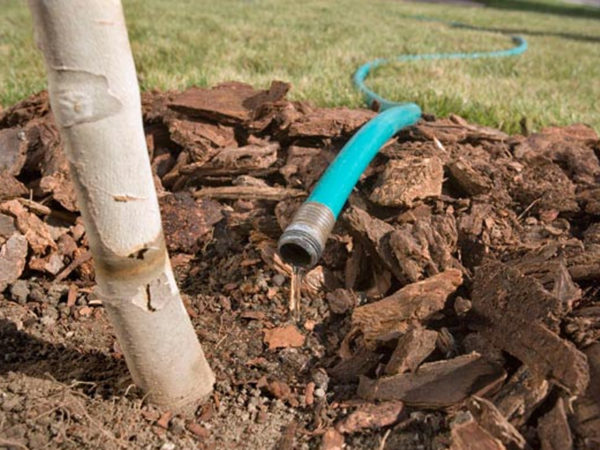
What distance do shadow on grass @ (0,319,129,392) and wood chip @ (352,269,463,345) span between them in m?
0.79

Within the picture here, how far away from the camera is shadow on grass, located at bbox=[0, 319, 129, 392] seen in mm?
1822

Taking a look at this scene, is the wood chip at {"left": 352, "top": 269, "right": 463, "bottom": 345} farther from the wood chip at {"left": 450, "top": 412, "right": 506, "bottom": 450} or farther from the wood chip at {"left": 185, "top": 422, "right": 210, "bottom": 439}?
the wood chip at {"left": 185, "top": 422, "right": 210, "bottom": 439}

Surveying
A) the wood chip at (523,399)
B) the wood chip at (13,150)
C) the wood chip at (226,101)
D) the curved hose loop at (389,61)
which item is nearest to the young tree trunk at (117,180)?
the wood chip at (523,399)

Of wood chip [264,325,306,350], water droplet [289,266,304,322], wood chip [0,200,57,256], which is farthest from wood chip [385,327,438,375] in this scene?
wood chip [0,200,57,256]

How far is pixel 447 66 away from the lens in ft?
18.9

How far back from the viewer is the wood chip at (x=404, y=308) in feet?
6.28

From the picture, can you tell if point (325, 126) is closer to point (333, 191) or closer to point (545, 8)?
point (333, 191)

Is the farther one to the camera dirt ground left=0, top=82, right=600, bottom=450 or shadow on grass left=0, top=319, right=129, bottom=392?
shadow on grass left=0, top=319, right=129, bottom=392

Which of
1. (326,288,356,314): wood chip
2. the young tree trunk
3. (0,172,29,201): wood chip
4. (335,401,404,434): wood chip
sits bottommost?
(326,288,356,314): wood chip

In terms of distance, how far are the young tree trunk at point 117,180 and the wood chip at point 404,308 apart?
59 centimetres

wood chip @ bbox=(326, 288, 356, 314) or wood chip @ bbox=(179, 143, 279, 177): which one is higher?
wood chip @ bbox=(179, 143, 279, 177)

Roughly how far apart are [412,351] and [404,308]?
0.68 feet

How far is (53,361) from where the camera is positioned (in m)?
1.89

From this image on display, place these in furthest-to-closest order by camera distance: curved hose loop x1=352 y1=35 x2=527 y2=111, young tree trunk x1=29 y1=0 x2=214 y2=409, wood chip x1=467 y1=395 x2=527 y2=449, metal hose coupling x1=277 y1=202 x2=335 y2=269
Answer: curved hose loop x1=352 y1=35 x2=527 y2=111 → metal hose coupling x1=277 y1=202 x2=335 y2=269 → wood chip x1=467 y1=395 x2=527 y2=449 → young tree trunk x1=29 y1=0 x2=214 y2=409
